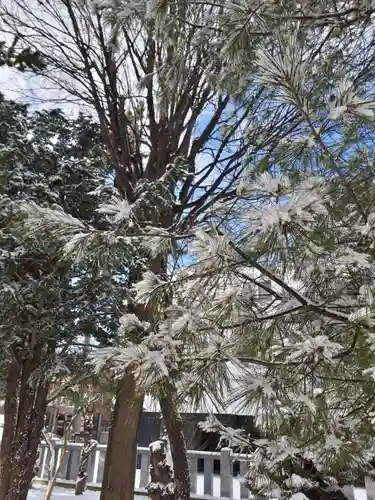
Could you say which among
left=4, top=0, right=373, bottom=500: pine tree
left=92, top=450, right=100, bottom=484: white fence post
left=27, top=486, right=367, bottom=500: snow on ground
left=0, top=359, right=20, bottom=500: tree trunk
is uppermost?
left=4, top=0, right=373, bottom=500: pine tree

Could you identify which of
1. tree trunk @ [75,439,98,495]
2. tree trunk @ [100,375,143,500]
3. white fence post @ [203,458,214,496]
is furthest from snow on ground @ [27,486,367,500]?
tree trunk @ [100,375,143,500]

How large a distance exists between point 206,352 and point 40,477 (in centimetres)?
621

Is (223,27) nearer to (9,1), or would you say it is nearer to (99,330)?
(99,330)

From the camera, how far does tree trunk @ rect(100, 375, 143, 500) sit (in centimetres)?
275

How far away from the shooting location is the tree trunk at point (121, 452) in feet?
9.03

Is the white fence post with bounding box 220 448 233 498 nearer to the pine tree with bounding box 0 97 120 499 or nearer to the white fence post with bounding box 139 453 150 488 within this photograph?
the white fence post with bounding box 139 453 150 488

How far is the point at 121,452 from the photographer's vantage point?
111 inches

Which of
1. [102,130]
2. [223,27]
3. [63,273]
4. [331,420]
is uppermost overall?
[102,130]

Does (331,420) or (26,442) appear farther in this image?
(26,442)

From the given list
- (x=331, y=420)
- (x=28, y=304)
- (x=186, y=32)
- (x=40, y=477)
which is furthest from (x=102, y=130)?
(x=40, y=477)

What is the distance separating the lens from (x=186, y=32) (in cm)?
184

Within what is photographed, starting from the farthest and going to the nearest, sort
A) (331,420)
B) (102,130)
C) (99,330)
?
(102,130) → (99,330) → (331,420)

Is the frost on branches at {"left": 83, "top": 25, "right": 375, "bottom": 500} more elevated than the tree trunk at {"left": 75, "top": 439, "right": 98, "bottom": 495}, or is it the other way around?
the frost on branches at {"left": 83, "top": 25, "right": 375, "bottom": 500}

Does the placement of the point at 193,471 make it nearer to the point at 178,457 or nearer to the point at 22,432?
the point at 178,457
